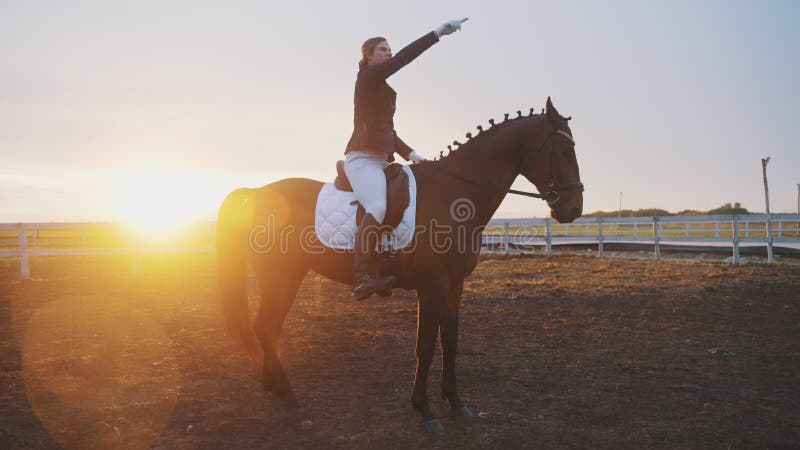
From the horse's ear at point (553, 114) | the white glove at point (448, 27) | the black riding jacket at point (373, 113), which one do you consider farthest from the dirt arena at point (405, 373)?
the white glove at point (448, 27)

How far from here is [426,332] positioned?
15.8ft

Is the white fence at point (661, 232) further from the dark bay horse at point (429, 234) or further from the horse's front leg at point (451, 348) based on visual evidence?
the horse's front leg at point (451, 348)

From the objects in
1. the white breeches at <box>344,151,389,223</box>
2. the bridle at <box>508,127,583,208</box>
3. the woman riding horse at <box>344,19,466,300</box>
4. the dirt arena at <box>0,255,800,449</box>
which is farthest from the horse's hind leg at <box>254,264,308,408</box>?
the bridle at <box>508,127,583,208</box>

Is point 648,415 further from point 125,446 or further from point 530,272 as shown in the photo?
point 530,272

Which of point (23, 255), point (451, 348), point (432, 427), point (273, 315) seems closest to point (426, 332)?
point (451, 348)

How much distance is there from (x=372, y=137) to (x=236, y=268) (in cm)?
216

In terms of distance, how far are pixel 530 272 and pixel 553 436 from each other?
1195 cm

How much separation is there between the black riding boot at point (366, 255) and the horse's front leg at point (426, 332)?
1.22 feet

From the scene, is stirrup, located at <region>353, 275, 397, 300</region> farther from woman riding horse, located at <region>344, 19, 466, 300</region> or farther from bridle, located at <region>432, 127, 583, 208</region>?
bridle, located at <region>432, 127, 583, 208</region>

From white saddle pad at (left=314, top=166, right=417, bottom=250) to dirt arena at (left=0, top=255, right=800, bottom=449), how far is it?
161 cm

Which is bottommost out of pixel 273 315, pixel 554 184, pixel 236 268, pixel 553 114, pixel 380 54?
pixel 273 315

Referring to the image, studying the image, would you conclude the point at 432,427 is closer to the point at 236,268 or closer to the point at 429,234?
the point at 429,234

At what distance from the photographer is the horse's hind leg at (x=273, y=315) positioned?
5297 mm

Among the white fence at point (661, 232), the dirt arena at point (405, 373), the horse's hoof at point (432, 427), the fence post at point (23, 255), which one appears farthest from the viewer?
the white fence at point (661, 232)
